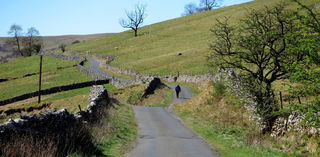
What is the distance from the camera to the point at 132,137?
17.8m

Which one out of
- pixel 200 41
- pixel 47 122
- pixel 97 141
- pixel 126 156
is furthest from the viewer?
pixel 200 41

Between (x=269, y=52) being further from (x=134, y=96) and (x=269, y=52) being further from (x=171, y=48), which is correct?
(x=171, y=48)

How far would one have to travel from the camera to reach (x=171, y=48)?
94188 mm

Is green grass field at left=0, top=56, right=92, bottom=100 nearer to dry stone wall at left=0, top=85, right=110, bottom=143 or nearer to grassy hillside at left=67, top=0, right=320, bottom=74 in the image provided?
grassy hillside at left=67, top=0, right=320, bottom=74

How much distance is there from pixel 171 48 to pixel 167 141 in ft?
258

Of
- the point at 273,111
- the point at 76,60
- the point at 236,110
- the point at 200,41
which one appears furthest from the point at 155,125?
the point at 76,60

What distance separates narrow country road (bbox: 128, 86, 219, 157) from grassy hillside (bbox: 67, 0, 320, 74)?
3364 cm

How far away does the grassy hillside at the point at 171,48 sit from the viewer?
236ft

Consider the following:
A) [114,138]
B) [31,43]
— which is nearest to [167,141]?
[114,138]

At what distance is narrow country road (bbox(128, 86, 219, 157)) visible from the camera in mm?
13990

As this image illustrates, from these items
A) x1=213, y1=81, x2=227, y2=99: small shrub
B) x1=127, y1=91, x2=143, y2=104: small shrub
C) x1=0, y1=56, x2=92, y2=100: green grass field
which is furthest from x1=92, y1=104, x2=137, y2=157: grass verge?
x1=0, y1=56, x2=92, y2=100: green grass field

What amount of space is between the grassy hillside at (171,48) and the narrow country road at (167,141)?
3364 centimetres

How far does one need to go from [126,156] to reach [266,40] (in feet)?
39.2

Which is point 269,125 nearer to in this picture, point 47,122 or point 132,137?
point 132,137
